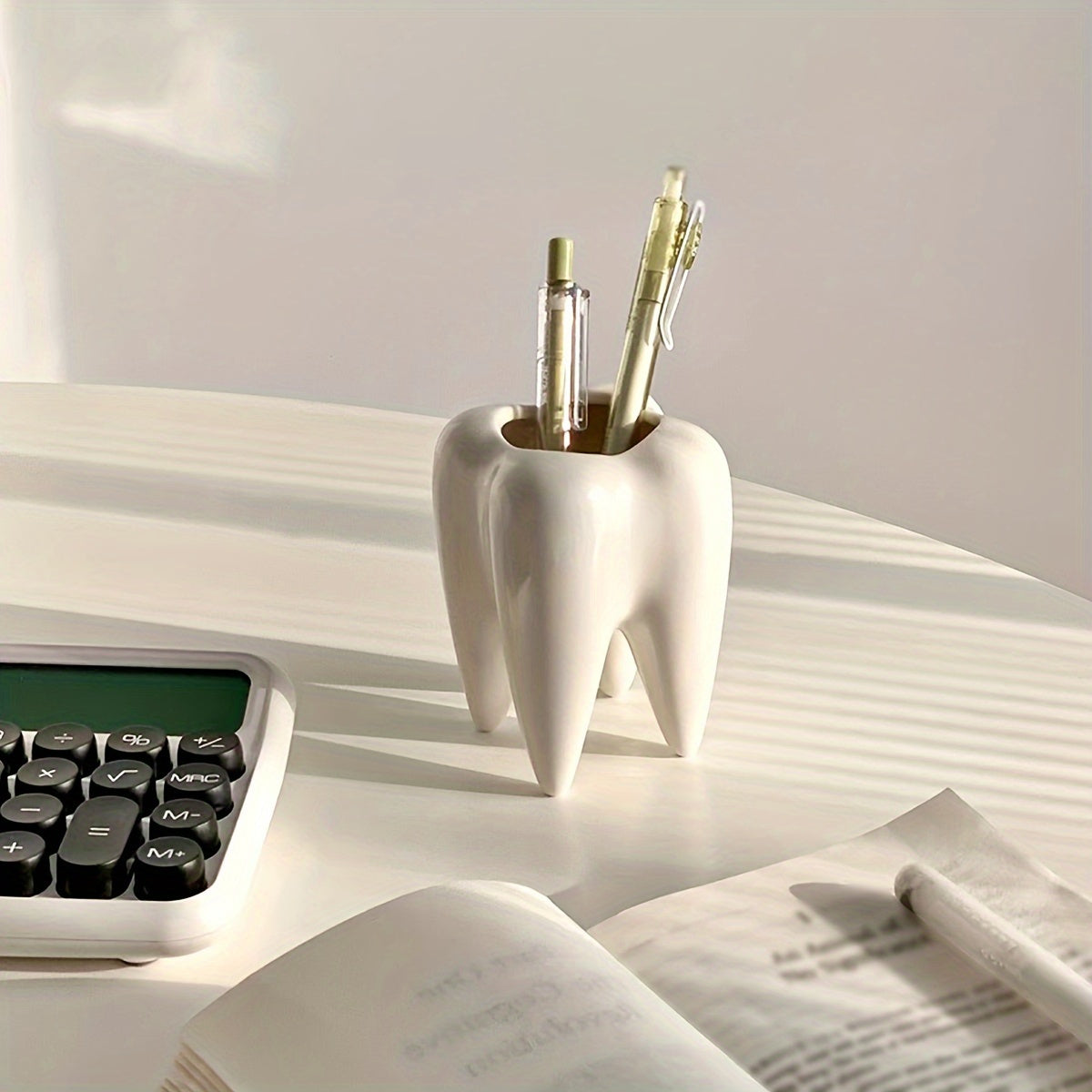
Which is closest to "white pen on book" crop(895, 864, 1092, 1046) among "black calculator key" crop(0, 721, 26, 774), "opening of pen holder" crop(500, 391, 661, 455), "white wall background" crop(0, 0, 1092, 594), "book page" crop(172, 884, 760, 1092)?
"book page" crop(172, 884, 760, 1092)

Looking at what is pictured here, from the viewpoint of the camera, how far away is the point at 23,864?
19.0 inches

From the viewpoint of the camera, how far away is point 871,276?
2.29 metres

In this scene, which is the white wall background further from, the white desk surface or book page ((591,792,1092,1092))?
book page ((591,792,1092,1092))

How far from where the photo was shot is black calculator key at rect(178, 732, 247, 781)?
0.56m

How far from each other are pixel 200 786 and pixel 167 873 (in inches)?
2.2

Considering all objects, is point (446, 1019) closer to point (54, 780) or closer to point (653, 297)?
point (54, 780)

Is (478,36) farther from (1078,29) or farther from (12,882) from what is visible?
(12,882)

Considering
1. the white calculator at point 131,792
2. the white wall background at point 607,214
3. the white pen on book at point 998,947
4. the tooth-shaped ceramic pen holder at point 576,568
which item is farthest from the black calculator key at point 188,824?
the white wall background at point 607,214

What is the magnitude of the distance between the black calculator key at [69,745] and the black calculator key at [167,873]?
74 millimetres

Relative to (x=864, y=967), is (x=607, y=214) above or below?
above

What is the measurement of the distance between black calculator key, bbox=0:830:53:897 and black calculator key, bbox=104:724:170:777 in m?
0.06

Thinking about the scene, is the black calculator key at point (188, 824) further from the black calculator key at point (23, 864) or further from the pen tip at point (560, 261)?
the pen tip at point (560, 261)

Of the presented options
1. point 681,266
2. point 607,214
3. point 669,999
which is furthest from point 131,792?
point 607,214

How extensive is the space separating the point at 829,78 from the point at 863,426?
1.85 ft
